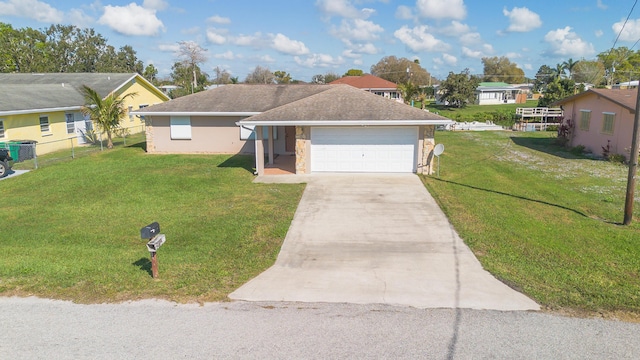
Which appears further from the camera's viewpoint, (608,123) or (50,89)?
(50,89)

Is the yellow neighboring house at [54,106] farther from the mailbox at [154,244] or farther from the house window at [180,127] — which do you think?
the mailbox at [154,244]

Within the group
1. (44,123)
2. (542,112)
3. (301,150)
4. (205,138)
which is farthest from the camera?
(542,112)

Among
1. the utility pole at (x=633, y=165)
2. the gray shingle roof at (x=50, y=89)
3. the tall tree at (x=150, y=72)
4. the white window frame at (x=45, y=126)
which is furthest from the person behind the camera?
the tall tree at (x=150, y=72)

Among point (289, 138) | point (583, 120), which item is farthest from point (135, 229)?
point (583, 120)

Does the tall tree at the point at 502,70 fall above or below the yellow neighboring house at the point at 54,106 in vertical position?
above

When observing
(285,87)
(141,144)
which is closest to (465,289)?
(285,87)

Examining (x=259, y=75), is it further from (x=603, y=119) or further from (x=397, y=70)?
(x=603, y=119)

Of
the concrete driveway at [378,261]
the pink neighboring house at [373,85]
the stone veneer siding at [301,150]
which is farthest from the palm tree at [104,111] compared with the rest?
the pink neighboring house at [373,85]

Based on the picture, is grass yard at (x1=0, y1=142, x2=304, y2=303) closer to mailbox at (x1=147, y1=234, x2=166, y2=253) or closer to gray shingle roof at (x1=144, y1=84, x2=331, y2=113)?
mailbox at (x1=147, y1=234, x2=166, y2=253)
